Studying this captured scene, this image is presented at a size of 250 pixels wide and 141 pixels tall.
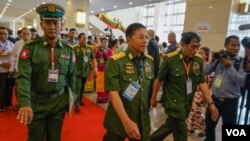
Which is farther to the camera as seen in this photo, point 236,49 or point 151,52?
point 151,52

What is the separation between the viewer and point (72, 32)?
5.21 m

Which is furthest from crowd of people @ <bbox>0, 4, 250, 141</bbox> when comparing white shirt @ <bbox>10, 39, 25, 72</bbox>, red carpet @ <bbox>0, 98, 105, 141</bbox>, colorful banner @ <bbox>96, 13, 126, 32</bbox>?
colorful banner @ <bbox>96, 13, 126, 32</bbox>

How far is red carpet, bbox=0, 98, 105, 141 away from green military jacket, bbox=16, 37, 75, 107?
1.58 m

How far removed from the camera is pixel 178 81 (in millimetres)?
2314

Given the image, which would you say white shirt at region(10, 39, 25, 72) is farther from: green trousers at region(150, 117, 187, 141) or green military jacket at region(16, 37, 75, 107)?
green trousers at region(150, 117, 187, 141)

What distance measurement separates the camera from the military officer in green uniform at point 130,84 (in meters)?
1.73

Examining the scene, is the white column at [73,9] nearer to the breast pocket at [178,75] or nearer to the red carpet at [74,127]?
the red carpet at [74,127]

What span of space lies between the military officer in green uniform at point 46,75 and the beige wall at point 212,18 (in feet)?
18.3

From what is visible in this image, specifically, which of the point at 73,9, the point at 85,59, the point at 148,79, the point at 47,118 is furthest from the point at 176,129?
the point at 73,9

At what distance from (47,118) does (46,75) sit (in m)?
0.35

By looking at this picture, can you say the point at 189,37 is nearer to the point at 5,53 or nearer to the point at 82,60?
the point at 82,60

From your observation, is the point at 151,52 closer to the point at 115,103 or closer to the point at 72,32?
the point at 72,32

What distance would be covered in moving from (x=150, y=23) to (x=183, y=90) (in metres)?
21.4

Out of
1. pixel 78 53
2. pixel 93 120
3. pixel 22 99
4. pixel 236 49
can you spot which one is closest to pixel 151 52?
pixel 78 53
